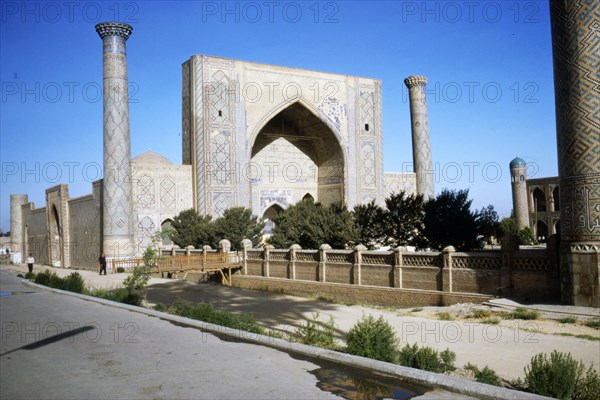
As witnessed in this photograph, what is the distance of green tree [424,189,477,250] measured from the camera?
1900cm

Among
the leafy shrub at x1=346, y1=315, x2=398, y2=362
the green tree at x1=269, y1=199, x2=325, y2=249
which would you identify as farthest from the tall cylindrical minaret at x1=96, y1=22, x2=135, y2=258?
the leafy shrub at x1=346, y1=315, x2=398, y2=362

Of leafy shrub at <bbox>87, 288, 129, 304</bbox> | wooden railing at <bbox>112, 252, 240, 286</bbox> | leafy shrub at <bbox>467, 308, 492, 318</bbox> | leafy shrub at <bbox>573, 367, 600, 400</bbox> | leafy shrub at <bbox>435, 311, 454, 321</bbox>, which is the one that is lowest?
leafy shrub at <bbox>435, 311, 454, 321</bbox>

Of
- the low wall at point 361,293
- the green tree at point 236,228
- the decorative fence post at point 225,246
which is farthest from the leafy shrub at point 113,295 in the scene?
the green tree at point 236,228

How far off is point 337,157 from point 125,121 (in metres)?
12.6

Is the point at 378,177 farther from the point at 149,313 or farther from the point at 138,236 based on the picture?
the point at 149,313

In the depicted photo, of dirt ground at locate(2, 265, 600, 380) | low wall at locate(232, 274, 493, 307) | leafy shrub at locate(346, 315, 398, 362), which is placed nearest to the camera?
leafy shrub at locate(346, 315, 398, 362)

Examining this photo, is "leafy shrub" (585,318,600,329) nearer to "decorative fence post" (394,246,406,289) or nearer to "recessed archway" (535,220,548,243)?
"decorative fence post" (394,246,406,289)

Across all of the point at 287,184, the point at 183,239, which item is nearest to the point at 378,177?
the point at 287,184

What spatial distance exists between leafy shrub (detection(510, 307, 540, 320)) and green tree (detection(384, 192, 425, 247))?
880 cm

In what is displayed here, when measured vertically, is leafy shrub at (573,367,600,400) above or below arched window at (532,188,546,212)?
below

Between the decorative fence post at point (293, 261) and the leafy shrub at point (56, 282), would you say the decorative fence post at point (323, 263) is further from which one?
the leafy shrub at point (56, 282)

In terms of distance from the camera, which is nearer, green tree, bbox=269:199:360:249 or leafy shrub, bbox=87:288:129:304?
leafy shrub, bbox=87:288:129:304

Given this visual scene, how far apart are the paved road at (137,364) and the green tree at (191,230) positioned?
48.8 feet

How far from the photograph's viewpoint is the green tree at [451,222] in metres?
19.0
